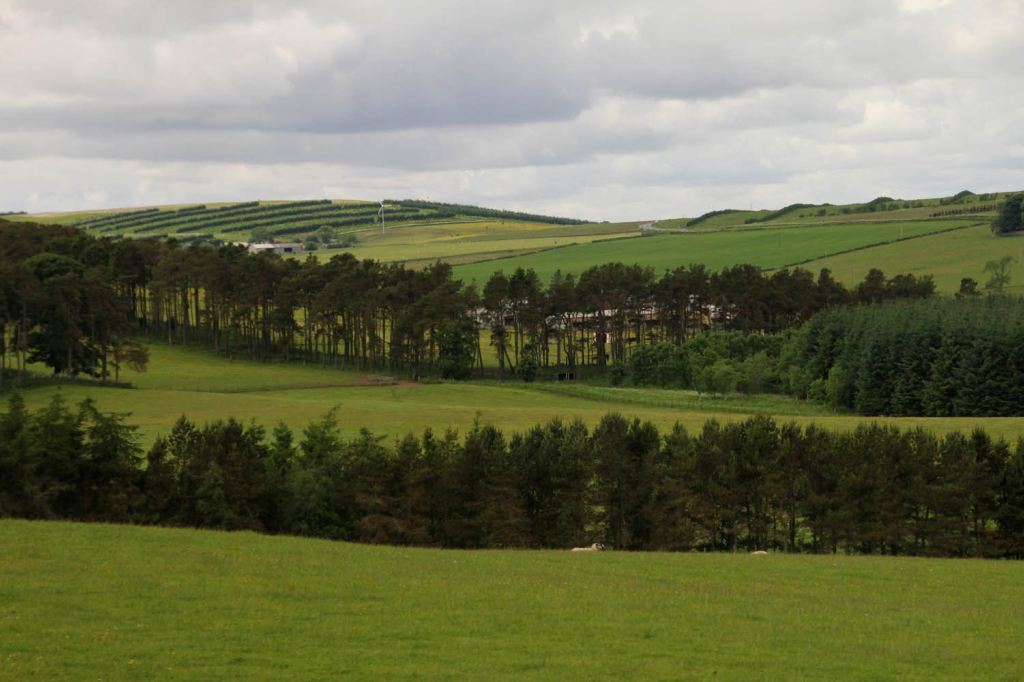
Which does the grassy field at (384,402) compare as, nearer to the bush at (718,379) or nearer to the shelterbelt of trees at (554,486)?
the bush at (718,379)

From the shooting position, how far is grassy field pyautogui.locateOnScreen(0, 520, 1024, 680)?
95.7 feet

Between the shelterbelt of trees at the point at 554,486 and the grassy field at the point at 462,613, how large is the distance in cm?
969

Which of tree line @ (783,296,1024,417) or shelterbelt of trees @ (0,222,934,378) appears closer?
tree line @ (783,296,1024,417)

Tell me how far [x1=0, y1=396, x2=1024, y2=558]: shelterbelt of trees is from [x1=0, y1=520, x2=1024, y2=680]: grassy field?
31.8 ft

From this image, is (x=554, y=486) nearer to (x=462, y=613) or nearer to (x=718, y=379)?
(x=462, y=613)

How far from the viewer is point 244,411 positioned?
110 m

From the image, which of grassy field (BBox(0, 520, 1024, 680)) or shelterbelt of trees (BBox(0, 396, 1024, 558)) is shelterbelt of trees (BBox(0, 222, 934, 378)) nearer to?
shelterbelt of trees (BBox(0, 396, 1024, 558))

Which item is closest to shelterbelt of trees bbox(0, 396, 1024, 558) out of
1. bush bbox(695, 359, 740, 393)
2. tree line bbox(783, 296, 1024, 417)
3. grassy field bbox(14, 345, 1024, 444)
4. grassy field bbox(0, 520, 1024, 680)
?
grassy field bbox(0, 520, 1024, 680)

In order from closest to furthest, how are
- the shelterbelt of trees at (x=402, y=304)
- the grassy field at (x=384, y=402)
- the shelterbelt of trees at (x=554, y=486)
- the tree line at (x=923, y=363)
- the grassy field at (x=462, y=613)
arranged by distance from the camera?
the grassy field at (x=462, y=613) → the shelterbelt of trees at (x=554, y=486) → the grassy field at (x=384, y=402) → the tree line at (x=923, y=363) → the shelterbelt of trees at (x=402, y=304)

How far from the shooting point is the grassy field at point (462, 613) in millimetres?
29172

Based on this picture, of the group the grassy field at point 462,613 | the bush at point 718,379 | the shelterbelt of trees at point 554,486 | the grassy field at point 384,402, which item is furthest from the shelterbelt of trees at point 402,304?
the grassy field at point 462,613

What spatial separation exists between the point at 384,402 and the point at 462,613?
88.9 meters

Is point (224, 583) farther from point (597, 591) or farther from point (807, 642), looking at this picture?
point (807, 642)

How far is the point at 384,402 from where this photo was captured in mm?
123062
